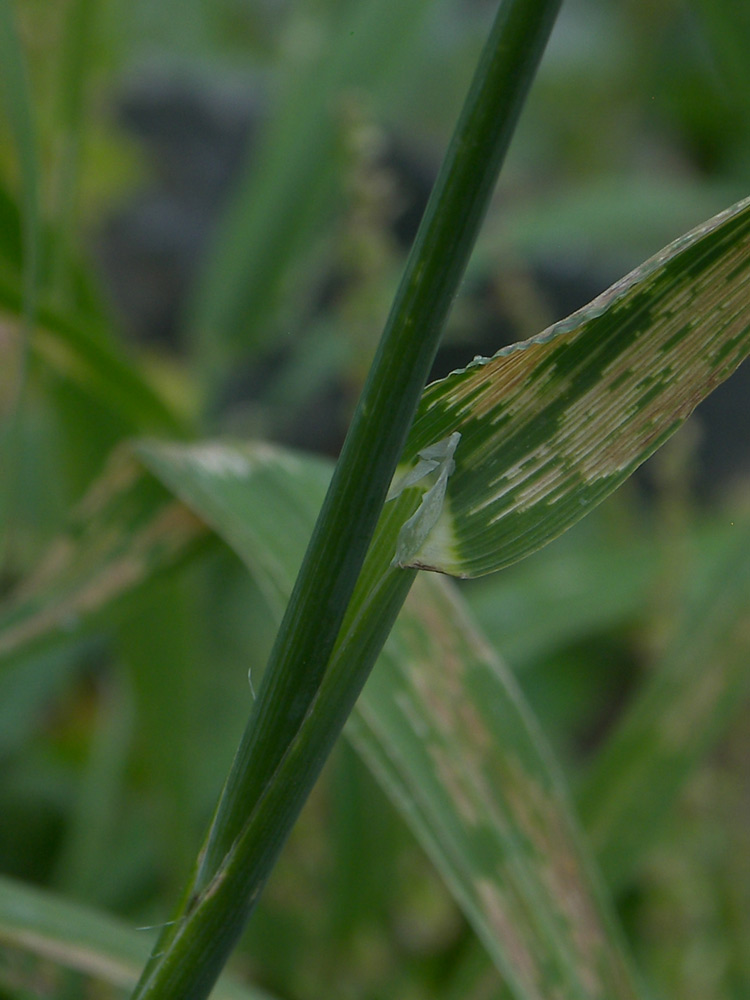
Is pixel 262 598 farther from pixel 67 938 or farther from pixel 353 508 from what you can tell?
pixel 353 508

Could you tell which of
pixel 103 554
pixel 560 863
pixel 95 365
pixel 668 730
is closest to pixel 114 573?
pixel 103 554

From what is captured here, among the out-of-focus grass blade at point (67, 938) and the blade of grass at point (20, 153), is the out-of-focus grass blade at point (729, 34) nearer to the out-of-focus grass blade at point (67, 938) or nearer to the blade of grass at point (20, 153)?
the blade of grass at point (20, 153)

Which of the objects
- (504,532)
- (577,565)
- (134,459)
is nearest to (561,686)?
(577,565)

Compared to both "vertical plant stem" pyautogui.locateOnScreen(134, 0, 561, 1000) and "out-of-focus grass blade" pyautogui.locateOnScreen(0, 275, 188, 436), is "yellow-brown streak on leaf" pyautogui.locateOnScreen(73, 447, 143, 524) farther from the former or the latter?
"vertical plant stem" pyautogui.locateOnScreen(134, 0, 561, 1000)

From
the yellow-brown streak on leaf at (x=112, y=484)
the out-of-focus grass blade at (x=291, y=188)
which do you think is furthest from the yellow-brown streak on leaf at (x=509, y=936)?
the out-of-focus grass blade at (x=291, y=188)

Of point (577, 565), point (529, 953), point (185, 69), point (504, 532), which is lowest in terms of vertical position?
point (577, 565)

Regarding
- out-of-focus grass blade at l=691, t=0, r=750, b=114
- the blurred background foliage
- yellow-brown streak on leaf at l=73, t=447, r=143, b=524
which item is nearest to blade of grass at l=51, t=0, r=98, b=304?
the blurred background foliage

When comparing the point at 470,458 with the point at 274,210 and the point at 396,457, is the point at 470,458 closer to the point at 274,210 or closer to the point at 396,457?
the point at 396,457
